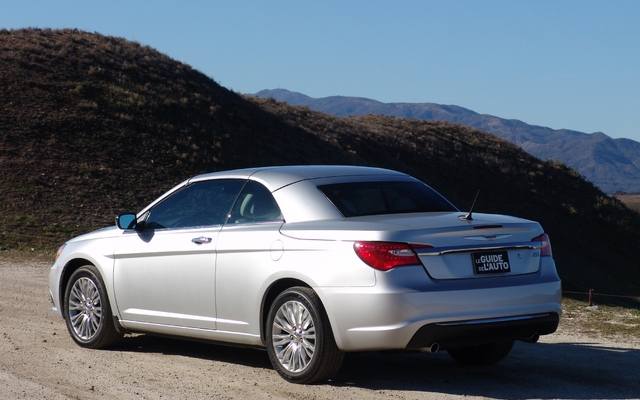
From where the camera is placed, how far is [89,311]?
832 centimetres

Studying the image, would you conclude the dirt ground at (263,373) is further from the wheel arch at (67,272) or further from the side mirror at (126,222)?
the side mirror at (126,222)

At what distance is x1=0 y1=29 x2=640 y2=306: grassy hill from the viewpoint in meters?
30.3

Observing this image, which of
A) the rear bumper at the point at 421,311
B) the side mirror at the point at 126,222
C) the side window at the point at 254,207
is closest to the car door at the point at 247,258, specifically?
the side window at the point at 254,207

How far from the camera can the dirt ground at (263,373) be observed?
→ 250 inches

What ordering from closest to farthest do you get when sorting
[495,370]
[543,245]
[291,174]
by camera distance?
1. [543,245]
2. [291,174]
3. [495,370]

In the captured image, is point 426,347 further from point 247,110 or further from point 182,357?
point 247,110

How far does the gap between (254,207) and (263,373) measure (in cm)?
139

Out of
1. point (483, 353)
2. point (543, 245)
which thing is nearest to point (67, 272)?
point (483, 353)

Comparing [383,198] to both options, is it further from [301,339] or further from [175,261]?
[175,261]

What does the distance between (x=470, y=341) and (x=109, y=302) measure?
143 inches

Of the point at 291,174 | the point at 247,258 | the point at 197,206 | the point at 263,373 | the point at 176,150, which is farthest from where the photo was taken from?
the point at 176,150

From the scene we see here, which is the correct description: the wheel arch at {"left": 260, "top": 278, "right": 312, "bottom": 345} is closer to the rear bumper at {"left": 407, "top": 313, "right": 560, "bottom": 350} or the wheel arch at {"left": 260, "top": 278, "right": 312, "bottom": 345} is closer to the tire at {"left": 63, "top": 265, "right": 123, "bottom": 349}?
the rear bumper at {"left": 407, "top": 313, "right": 560, "bottom": 350}

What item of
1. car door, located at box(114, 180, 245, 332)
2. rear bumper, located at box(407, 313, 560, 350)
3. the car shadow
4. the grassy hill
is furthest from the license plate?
the grassy hill

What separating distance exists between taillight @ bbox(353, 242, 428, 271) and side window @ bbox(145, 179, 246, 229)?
5.67ft
